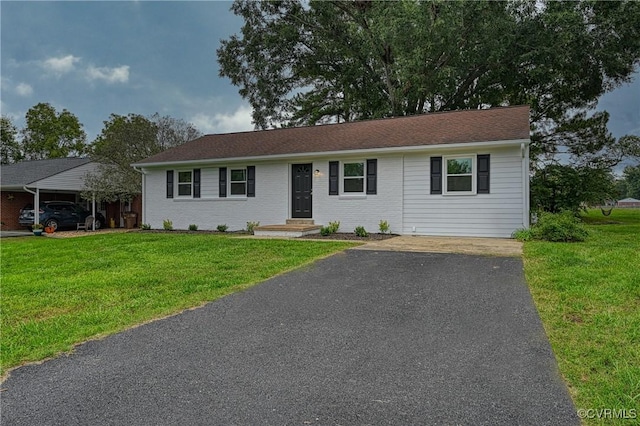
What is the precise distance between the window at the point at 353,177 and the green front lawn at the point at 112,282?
3.43 meters

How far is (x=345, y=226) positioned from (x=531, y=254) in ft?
21.0

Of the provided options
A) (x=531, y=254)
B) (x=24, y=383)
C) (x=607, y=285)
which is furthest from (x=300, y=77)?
(x=24, y=383)

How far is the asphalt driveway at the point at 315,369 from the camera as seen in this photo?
221 cm

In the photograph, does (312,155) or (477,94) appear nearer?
(312,155)

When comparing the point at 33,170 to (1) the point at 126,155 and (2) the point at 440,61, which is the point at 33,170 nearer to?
(1) the point at 126,155

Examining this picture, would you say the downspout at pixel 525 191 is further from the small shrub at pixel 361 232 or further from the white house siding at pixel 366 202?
the small shrub at pixel 361 232

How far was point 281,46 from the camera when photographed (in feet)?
72.4

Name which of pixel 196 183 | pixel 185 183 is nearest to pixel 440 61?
pixel 196 183

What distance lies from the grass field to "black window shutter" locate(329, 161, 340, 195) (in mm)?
6950

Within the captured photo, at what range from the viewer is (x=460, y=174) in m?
11.4

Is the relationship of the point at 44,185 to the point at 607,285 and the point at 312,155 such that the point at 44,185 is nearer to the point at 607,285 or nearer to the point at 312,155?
the point at 312,155

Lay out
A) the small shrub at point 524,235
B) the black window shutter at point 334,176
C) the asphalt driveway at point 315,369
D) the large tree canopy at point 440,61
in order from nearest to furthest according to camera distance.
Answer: the asphalt driveway at point 315,369 → the small shrub at point 524,235 → the black window shutter at point 334,176 → the large tree canopy at point 440,61

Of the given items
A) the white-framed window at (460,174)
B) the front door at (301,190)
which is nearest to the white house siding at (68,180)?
the front door at (301,190)

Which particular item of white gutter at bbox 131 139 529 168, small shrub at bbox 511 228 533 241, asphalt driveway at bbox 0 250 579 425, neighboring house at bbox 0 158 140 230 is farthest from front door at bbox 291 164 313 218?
neighboring house at bbox 0 158 140 230
